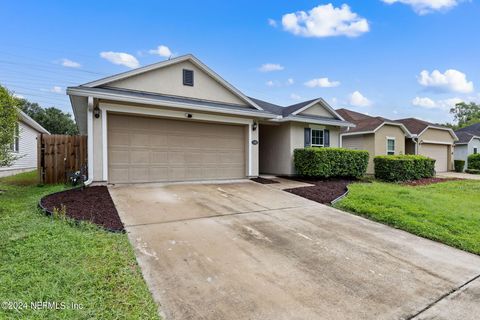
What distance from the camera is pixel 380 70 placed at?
54.9 feet

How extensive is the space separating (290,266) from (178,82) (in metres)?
8.43

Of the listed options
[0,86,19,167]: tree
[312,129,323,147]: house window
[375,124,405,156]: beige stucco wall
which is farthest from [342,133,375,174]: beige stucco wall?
[0,86,19,167]: tree

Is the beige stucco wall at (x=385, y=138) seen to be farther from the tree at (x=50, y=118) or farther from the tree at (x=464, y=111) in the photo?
the tree at (x=464, y=111)

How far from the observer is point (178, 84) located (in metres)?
9.99

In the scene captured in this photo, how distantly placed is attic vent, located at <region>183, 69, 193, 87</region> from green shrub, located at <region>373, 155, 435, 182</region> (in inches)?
414

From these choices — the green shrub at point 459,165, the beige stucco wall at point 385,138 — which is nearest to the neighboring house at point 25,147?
the beige stucco wall at point 385,138

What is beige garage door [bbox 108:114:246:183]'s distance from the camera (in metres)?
8.55

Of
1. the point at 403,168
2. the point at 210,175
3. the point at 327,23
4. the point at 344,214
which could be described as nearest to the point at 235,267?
the point at 344,214

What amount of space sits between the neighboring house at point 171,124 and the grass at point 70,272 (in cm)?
432

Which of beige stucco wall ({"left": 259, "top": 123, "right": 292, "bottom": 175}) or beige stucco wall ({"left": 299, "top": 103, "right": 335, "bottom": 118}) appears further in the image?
beige stucco wall ({"left": 299, "top": 103, "right": 335, "bottom": 118})

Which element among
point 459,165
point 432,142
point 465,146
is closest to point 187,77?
point 432,142

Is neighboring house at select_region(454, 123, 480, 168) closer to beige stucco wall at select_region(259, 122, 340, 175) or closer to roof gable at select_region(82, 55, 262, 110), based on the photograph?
beige stucco wall at select_region(259, 122, 340, 175)

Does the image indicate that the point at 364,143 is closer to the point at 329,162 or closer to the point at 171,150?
the point at 329,162

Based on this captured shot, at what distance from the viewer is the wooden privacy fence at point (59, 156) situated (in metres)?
8.63
